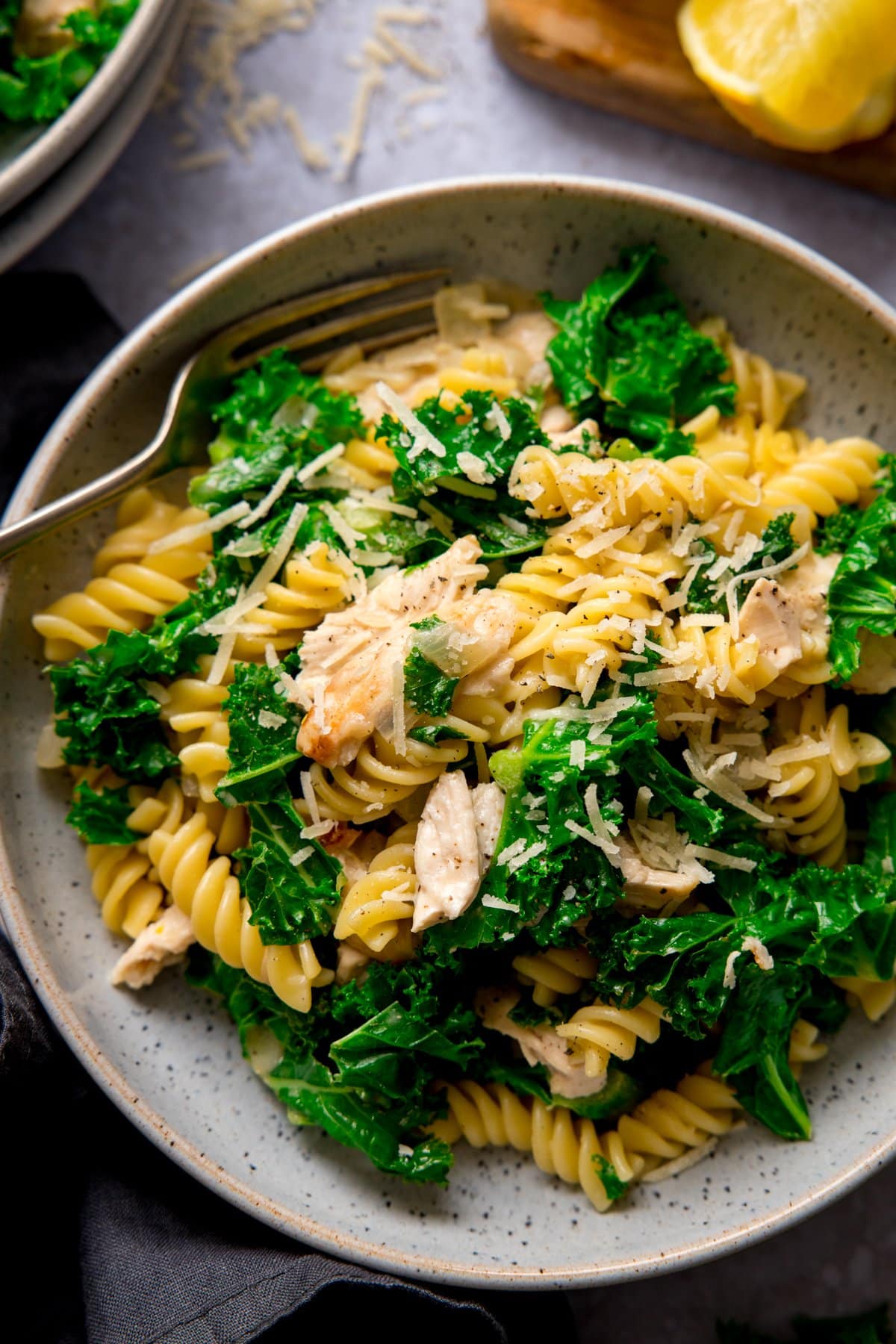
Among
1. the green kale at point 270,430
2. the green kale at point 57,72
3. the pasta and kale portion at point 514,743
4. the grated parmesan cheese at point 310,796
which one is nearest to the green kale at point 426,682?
the pasta and kale portion at point 514,743

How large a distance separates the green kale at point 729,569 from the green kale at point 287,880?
1306 mm

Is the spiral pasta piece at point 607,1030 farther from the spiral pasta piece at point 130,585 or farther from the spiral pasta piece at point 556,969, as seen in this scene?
the spiral pasta piece at point 130,585

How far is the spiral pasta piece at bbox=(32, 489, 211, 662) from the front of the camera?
3631mm

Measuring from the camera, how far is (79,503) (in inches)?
141

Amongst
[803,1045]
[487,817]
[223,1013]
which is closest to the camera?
[487,817]

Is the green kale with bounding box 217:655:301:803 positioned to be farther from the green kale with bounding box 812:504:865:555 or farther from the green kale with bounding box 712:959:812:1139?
the green kale with bounding box 812:504:865:555

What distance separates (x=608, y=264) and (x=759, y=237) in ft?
1.67

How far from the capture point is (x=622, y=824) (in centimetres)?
327

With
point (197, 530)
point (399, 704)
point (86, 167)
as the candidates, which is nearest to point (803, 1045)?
point (399, 704)

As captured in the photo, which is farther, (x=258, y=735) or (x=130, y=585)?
(x=130, y=585)

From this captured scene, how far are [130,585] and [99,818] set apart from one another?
74 cm

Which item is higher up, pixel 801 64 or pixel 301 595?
pixel 801 64

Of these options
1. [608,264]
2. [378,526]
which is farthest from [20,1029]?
[608,264]

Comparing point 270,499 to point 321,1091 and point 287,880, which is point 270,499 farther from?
point 321,1091
